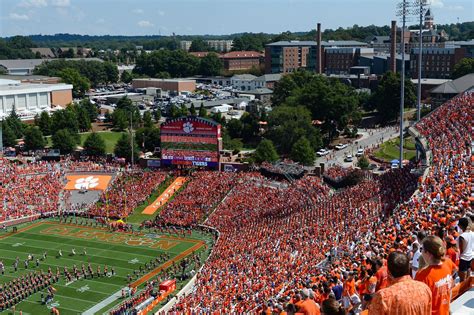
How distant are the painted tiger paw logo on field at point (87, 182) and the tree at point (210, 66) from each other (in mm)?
92509

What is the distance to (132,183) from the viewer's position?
155ft

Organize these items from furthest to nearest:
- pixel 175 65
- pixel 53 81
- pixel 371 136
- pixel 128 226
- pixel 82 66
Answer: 1. pixel 175 65
2. pixel 82 66
3. pixel 53 81
4. pixel 371 136
5. pixel 128 226

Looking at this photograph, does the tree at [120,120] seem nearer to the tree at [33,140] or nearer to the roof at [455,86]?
the tree at [33,140]

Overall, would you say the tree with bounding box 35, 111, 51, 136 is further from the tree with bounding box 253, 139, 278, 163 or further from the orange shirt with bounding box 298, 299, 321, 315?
the orange shirt with bounding box 298, 299, 321, 315

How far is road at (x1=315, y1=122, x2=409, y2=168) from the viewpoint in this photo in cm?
5431

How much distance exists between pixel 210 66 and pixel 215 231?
103 metres

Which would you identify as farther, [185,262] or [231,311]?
[185,262]

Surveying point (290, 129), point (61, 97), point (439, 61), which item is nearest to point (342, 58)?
point (439, 61)

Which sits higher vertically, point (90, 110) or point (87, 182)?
point (90, 110)

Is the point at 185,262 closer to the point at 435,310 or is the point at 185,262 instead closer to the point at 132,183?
the point at 132,183

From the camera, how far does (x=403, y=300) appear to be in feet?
16.9

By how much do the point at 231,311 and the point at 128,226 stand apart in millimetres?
20515

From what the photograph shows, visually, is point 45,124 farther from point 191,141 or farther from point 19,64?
point 19,64

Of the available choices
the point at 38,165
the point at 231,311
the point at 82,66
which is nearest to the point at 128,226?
the point at 38,165
